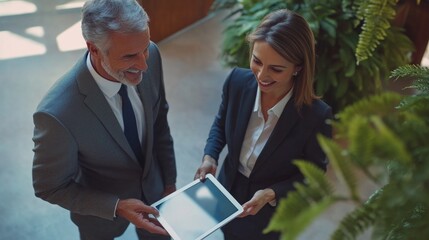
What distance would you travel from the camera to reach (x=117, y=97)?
1.46 metres

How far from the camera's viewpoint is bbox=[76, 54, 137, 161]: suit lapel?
4.43 ft

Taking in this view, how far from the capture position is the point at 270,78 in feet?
4.85

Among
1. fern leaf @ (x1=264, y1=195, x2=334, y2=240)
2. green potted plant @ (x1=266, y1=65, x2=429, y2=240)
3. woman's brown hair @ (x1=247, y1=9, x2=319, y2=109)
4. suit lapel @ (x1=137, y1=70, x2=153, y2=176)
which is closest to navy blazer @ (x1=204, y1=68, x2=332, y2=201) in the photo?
woman's brown hair @ (x1=247, y1=9, x2=319, y2=109)

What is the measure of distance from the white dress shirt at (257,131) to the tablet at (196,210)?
0.56 feet

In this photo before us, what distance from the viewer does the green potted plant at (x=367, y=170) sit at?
1.73 feet

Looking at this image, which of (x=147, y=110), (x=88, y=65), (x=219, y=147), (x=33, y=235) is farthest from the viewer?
(x=33, y=235)

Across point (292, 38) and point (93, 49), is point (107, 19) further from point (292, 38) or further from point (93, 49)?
point (292, 38)

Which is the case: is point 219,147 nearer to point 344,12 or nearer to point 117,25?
point 117,25

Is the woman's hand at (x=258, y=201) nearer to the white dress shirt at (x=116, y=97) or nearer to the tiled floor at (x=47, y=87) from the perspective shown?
the white dress shirt at (x=116, y=97)

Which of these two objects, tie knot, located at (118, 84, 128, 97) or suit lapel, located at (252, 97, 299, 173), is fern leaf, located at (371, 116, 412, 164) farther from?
tie knot, located at (118, 84, 128, 97)

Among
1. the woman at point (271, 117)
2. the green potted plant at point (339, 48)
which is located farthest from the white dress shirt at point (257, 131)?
the green potted plant at point (339, 48)

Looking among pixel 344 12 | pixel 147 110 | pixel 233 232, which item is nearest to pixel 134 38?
pixel 147 110

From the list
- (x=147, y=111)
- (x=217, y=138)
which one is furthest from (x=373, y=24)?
(x=147, y=111)

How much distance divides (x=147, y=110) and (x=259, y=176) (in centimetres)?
53
